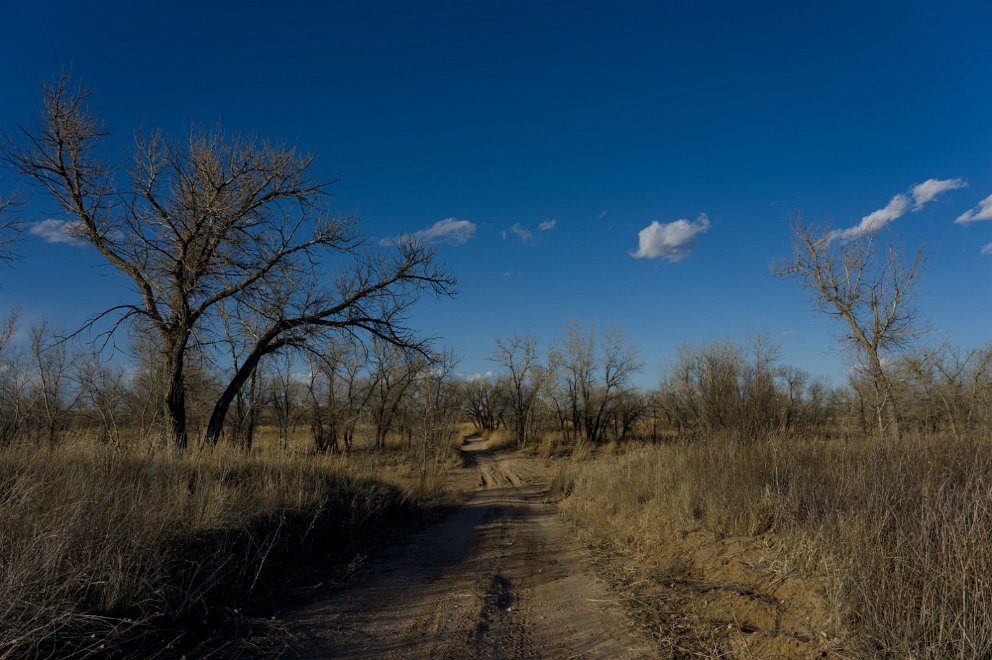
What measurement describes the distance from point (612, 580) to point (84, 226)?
492 inches

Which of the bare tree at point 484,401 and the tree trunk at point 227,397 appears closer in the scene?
the tree trunk at point 227,397

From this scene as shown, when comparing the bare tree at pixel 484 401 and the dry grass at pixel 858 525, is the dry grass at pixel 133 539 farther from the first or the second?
the bare tree at pixel 484 401

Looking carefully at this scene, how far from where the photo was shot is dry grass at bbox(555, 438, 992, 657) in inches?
124

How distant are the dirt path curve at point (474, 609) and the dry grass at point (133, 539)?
3.34ft

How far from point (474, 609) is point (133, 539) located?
127 inches

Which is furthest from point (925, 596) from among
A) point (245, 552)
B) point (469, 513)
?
point (469, 513)

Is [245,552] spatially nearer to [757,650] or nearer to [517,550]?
[517,550]

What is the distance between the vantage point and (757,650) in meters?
3.76

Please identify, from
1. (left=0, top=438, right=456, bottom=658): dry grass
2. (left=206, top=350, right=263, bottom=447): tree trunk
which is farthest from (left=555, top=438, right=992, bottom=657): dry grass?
(left=206, top=350, right=263, bottom=447): tree trunk

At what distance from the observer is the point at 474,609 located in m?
5.18

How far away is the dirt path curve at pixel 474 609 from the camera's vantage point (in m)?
4.16

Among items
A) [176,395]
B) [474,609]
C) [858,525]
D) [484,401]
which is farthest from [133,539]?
[484,401]

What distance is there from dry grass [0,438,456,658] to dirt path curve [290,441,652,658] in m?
1.02

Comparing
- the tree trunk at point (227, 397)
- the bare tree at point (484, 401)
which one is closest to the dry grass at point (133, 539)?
the tree trunk at point (227, 397)
